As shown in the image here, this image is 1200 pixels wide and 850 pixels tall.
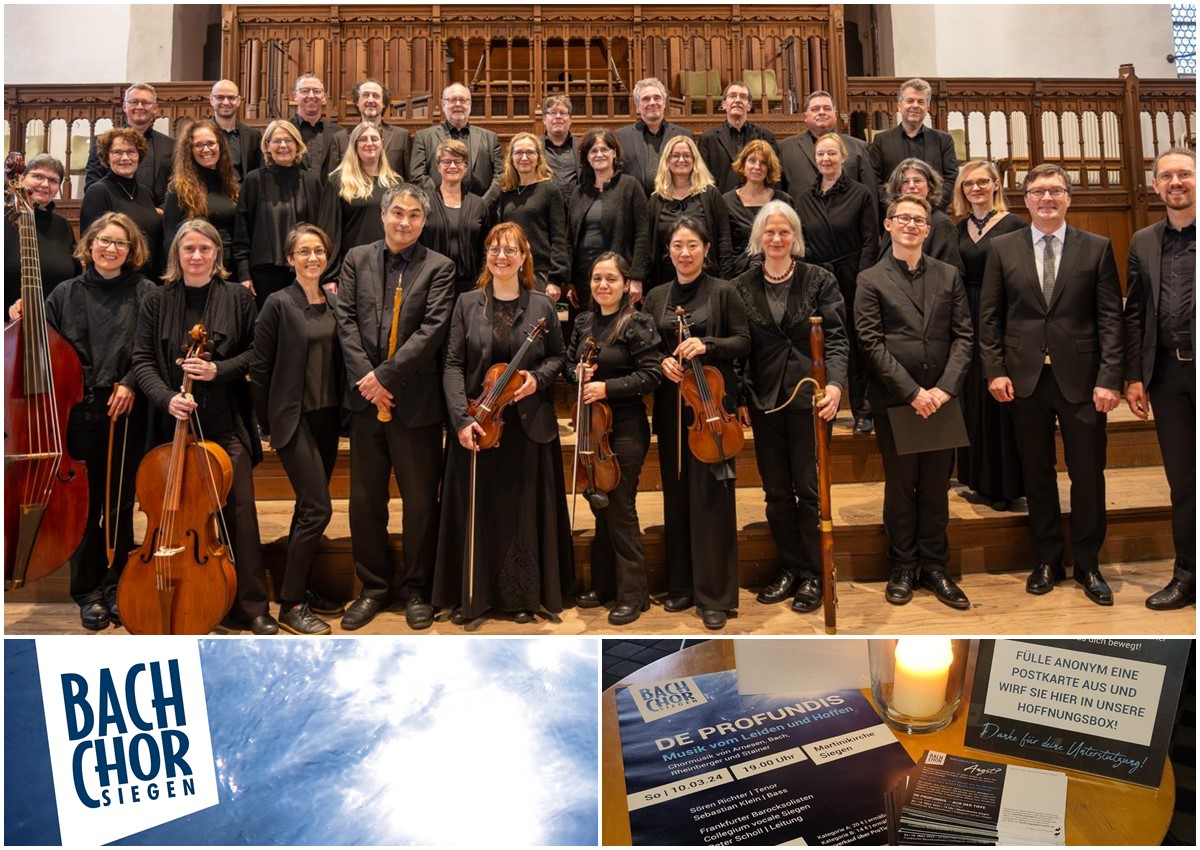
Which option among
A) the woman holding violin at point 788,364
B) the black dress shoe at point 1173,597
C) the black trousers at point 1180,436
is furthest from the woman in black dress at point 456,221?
the black dress shoe at point 1173,597

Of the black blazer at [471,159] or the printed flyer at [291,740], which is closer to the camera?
the printed flyer at [291,740]

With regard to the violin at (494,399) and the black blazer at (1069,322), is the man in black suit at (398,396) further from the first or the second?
the black blazer at (1069,322)

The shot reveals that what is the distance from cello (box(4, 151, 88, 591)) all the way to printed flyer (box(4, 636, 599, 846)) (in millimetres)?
482

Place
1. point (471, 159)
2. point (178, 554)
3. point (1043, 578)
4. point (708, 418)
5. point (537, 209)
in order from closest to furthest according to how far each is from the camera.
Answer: point (178, 554), point (708, 418), point (1043, 578), point (537, 209), point (471, 159)

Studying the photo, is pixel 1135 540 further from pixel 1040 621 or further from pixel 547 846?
pixel 547 846

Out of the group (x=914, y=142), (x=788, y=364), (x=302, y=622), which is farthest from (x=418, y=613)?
(x=914, y=142)

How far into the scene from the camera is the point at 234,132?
369cm

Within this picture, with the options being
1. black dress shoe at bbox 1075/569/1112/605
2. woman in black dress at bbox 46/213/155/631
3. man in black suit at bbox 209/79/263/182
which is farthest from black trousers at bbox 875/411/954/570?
man in black suit at bbox 209/79/263/182

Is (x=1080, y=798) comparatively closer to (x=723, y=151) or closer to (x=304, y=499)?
(x=304, y=499)

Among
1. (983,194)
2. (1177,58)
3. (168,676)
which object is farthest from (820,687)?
(1177,58)

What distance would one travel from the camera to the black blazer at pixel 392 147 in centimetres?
360

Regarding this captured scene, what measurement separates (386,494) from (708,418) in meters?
1.00

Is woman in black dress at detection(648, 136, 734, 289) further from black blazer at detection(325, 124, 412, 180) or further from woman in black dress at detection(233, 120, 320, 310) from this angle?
woman in black dress at detection(233, 120, 320, 310)

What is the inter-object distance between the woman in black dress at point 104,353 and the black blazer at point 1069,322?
8.50ft
